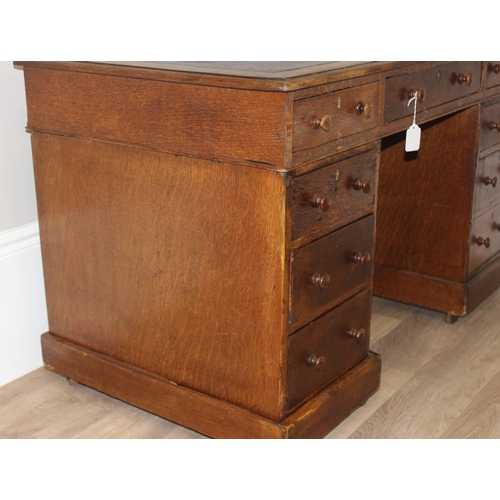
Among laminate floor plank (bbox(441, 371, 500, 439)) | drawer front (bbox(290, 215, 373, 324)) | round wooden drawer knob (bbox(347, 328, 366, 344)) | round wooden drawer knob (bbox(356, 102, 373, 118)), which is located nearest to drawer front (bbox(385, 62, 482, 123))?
round wooden drawer knob (bbox(356, 102, 373, 118))

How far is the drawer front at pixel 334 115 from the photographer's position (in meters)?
1.49

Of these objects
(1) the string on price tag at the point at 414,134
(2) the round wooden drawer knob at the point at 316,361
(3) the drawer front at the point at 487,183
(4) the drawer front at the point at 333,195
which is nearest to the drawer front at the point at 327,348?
(2) the round wooden drawer knob at the point at 316,361

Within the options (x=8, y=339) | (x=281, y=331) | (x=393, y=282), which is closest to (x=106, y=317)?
(x=8, y=339)

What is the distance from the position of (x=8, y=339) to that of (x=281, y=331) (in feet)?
2.87

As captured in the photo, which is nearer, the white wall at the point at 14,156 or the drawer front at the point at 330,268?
the drawer front at the point at 330,268

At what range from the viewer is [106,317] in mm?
1938

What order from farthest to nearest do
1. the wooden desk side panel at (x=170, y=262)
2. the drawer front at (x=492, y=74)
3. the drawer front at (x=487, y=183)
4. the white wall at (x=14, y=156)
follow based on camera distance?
the drawer front at (x=487, y=183)
the drawer front at (x=492, y=74)
the white wall at (x=14, y=156)
the wooden desk side panel at (x=170, y=262)

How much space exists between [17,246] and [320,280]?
890 millimetres

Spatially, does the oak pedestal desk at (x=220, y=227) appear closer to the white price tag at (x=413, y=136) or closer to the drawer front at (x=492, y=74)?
the white price tag at (x=413, y=136)

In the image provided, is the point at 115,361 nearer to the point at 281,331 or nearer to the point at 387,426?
the point at 281,331

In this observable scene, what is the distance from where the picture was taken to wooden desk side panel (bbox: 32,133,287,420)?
1.59 m

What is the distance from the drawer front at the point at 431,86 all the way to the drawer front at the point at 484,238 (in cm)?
45

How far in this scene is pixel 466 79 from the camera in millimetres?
2145

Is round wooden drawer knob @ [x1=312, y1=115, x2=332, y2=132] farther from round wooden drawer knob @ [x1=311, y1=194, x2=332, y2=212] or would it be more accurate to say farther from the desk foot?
the desk foot
